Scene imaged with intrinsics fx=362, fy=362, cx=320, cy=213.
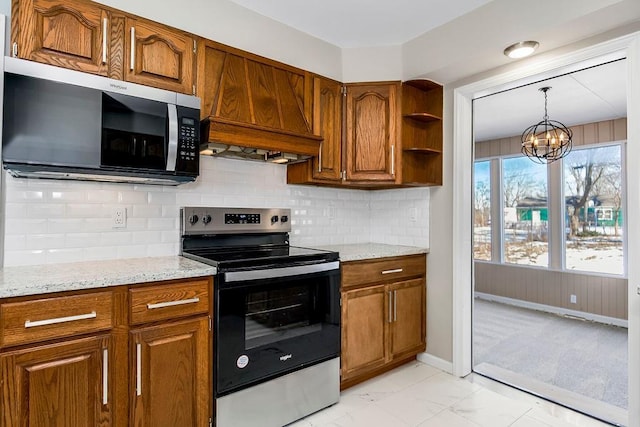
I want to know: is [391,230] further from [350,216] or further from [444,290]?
[444,290]

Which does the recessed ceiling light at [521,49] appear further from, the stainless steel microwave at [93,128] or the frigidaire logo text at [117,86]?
the frigidaire logo text at [117,86]

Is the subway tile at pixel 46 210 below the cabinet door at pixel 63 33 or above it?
below

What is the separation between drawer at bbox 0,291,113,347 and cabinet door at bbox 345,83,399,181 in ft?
6.01

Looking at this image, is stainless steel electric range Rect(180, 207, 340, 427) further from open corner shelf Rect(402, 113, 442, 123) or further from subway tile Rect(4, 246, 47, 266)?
open corner shelf Rect(402, 113, 442, 123)

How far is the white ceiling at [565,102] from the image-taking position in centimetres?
316

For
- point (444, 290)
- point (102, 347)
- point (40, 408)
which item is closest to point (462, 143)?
point (444, 290)

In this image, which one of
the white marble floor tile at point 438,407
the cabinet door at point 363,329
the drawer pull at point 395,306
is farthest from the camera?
the drawer pull at point 395,306

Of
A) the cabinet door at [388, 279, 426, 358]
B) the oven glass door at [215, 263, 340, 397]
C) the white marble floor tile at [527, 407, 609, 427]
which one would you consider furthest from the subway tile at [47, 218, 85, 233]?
the white marble floor tile at [527, 407, 609, 427]

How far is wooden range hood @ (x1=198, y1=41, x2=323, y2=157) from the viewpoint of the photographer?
2.12 metres

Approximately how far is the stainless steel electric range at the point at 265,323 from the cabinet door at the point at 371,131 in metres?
0.81

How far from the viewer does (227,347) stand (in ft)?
6.15

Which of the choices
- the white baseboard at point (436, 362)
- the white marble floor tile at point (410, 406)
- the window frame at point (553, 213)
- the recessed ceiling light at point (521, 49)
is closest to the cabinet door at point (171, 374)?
the white marble floor tile at point (410, 406)

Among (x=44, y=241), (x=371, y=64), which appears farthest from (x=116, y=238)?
(x=371, y=64)

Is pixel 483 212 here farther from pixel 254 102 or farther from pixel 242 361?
pixel 242 361
